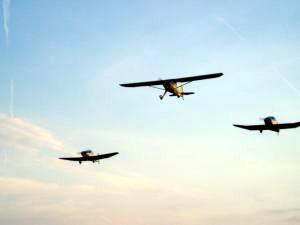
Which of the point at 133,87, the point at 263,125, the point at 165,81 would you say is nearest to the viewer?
the point at 263,125

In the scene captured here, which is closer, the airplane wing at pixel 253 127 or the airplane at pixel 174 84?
the airplane wing at pixel 253 127

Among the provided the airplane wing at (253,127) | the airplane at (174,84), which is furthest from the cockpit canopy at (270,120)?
the airplane at (174,84)

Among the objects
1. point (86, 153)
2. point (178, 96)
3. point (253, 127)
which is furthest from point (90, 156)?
point (253, 127)

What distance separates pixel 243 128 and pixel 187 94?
14909 millimetres

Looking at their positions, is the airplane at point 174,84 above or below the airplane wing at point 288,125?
above

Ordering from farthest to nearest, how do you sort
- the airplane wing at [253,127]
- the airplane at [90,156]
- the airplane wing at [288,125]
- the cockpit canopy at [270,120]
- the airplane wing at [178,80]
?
the airplane at [90,156] < the airplane wing at [178,80] < the airplane wing at [288,125] < the airplane wing at [253,127] < the cockpit canopy at [270,120]

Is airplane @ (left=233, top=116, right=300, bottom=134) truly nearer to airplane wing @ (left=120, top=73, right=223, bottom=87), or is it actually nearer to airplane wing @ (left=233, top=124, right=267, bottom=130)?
airplane wing @ (left=233, top=124, right=267, bottom=130)

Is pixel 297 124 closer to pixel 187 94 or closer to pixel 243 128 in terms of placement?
pixel 243 128

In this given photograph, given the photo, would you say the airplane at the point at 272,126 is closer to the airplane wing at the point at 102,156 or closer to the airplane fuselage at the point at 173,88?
the airplane fuselage at the point at 173,88

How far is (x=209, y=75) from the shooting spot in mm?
51375

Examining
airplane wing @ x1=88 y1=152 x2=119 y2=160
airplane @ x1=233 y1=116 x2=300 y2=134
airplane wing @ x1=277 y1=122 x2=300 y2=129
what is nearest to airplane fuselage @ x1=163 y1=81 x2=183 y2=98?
airplane @ x1=233 y1=116 x2=300 y2=134

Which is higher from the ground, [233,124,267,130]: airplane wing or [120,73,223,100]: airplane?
[120,73,223,100]: airplane

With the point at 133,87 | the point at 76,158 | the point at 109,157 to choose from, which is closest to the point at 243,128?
the point at 133,87

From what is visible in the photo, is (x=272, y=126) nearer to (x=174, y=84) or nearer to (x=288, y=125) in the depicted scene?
(x=288, y=125)
